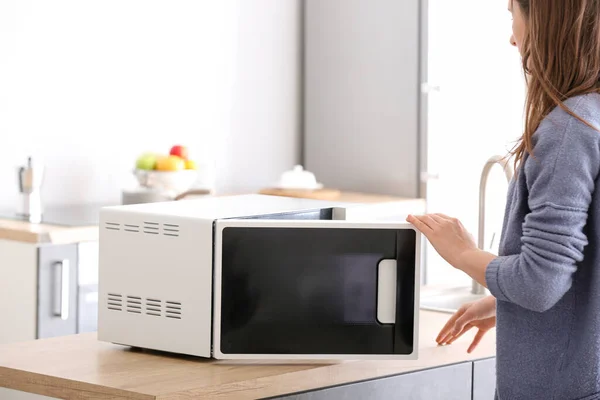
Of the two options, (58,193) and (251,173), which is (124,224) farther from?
(251,173)

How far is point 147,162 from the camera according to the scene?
3.47 metres

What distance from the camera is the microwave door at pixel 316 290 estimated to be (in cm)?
163

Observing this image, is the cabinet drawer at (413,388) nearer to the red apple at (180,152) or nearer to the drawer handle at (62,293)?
the drawer handle at (62,293)

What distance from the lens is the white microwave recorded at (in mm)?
1633

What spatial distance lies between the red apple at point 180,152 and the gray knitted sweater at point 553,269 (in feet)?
7.26

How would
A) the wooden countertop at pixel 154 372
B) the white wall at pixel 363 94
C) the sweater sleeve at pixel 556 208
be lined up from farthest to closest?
1. the white wall at pixel 363 94
2. the wooden countertop at pixel 154 372
3. the sweater sleeve at pixel 556 208

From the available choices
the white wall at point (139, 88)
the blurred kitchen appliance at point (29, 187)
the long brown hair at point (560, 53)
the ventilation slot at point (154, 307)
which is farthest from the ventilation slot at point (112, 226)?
the white wall at point (139, 88)

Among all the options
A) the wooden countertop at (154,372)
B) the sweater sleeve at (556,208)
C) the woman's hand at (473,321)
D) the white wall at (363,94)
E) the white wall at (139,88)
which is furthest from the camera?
the white wall at (363,94)

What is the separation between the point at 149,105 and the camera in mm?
3742

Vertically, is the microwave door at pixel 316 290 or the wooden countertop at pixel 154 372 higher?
the microwave door at pixel 316 290

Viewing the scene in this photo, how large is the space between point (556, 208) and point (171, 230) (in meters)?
0.61

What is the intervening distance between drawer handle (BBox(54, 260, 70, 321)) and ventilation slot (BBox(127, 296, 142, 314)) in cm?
122

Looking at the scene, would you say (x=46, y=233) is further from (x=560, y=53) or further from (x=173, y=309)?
(x=560, y=53)

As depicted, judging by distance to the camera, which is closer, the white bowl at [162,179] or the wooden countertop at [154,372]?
the wooden countertop at [154,372]
